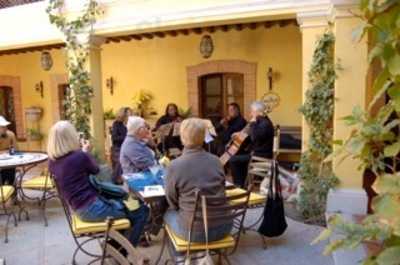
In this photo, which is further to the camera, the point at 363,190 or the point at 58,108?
the point at 58,108

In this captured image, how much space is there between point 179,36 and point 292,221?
17.0 ft

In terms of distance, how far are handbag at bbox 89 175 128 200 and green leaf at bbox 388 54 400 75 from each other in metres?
3.10

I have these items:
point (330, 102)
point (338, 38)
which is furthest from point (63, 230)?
point (338, 38)

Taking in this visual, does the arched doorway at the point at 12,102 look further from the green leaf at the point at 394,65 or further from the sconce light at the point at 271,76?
the green leaf at the point at 394,65

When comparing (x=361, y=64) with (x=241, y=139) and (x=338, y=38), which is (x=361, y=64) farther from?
(x=241, y=139)

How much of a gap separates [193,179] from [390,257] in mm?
2343

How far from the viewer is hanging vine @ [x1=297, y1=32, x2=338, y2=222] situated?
4930 mm

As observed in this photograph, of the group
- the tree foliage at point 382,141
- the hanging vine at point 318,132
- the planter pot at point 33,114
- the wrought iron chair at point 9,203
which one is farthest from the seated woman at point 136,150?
the planter pot at point 33,114

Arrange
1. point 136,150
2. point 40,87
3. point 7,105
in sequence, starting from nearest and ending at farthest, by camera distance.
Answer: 1. point 136,150
2. point 40,87
3. point 7,105

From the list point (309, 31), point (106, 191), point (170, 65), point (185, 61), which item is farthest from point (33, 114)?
point (309, 31)

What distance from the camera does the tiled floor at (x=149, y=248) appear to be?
3.95 m

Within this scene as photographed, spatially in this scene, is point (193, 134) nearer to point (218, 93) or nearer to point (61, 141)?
point (61, 141)

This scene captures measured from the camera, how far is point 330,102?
4.96 m

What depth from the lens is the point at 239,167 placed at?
6.42 m
